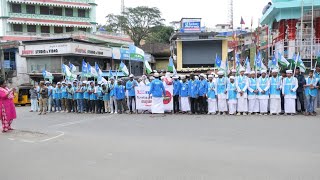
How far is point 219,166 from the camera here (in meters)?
6.01

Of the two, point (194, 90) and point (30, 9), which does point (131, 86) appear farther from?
point (30, 9)

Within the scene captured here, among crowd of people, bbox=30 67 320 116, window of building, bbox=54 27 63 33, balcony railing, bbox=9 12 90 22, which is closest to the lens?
crowd of people, bbox=30 67 320 116

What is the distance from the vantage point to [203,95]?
14227 millimetres

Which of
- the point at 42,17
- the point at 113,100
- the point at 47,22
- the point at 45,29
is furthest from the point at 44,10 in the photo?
the point at 113,100

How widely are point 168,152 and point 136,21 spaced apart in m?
52.6

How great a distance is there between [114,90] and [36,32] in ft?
129

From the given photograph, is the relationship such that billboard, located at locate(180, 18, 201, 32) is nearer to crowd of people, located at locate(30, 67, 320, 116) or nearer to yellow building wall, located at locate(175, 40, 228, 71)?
yellow building wall, located at locate(175, 40, 228, 71)

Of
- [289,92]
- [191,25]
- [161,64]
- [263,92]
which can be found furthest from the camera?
[161,64]

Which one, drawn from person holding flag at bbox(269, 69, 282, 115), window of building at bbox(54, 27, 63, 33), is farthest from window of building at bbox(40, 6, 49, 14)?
person holding flag at bbox(269, 69, 282, 115)

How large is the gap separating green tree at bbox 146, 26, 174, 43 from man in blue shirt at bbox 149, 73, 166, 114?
146 feet

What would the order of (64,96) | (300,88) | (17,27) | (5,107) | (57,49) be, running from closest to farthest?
(5,107), (300,88), (64,96), (57,49), (17,27)

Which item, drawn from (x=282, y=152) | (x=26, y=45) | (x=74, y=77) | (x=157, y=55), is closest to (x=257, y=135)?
(x=282, y=152)

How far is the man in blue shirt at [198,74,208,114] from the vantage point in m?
14.2

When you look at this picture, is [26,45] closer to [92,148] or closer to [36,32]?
[36,32]
